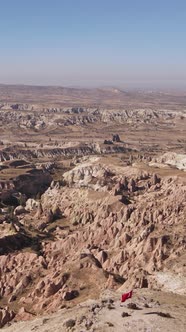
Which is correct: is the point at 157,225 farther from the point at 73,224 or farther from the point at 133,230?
the point at 73,224

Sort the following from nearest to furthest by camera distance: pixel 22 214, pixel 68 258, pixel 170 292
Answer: pixel 170 292 → pixel 68 258 → pixel 22 214

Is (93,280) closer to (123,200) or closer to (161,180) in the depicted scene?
(123,200)

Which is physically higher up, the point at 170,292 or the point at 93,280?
the point at 170,292

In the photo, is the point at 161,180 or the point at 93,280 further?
the point at 161,180

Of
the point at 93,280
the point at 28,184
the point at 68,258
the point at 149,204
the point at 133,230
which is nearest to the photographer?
the point at 93,280

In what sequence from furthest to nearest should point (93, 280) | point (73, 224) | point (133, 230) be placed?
point (73, 224) < point (133, 230) < point (93, 280)

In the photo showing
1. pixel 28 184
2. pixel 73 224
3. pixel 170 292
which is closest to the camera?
pixel 170 292

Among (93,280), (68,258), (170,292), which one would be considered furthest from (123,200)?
(170,292)

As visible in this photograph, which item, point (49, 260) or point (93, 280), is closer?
point (93, 280)

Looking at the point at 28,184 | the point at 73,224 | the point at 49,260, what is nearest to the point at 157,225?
the point at 49,260
